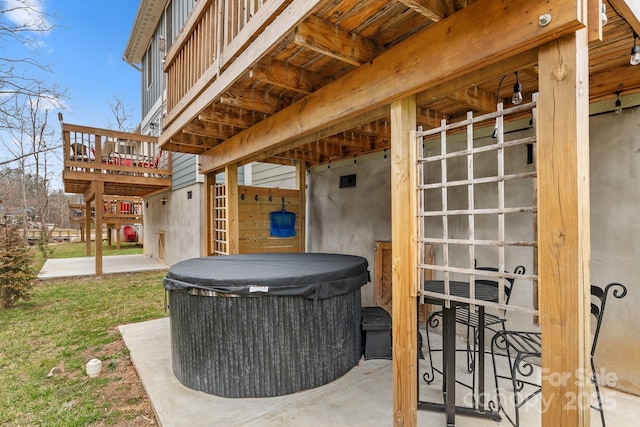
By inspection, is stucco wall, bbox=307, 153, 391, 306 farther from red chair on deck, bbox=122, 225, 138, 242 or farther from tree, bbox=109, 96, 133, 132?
tree, bbox=109, 96, 133, 132

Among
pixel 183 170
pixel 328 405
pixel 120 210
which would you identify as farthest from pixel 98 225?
pixel 328 405

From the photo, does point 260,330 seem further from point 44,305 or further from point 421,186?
point 44,305

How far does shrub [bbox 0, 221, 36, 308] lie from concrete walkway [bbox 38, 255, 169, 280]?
8.43ft

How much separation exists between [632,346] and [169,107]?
5408 millimetres

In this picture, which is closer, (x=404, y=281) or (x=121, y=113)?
(x=404, y=281)

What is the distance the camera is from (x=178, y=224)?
891 centimetres

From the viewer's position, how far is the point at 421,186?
6.49 ft

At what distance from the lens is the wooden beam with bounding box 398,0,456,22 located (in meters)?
1.59

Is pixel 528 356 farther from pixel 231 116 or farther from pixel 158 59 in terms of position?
pixel 158 59

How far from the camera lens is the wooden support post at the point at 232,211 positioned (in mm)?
4727

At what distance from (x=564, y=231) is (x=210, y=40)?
11.0ft

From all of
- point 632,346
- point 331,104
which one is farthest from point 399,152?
point 632,346

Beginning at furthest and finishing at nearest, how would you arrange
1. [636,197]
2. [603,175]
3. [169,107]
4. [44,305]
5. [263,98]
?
[44,305] < [169,107] < [263,98] < [603,175] < [636,197]

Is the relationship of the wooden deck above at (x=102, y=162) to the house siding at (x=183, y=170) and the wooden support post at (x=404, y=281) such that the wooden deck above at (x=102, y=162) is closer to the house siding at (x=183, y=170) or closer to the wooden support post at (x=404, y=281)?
the house siding at (x=183, y=170)
